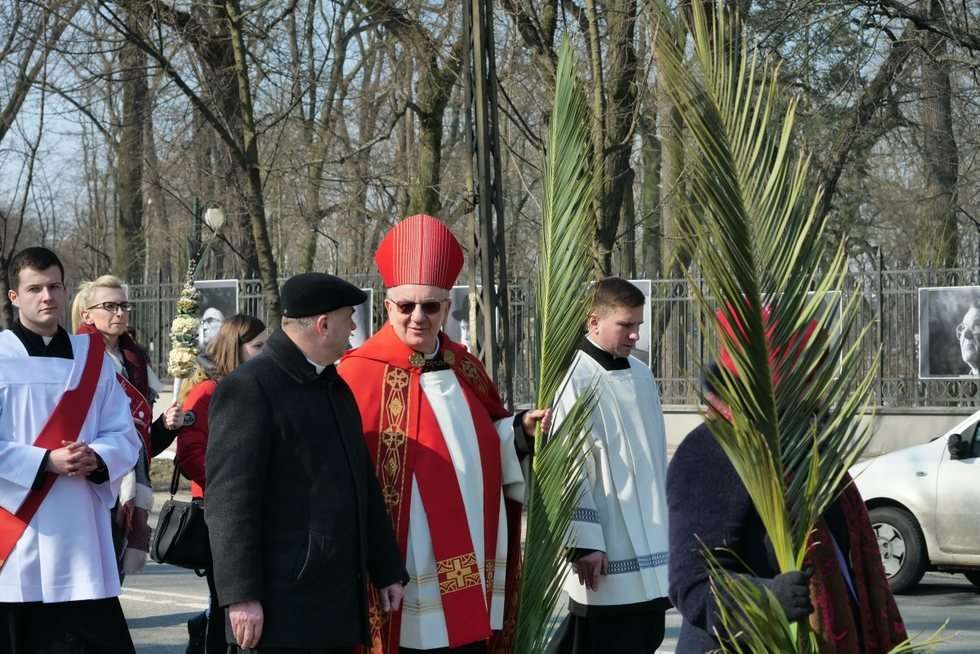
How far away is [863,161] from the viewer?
24.4 m

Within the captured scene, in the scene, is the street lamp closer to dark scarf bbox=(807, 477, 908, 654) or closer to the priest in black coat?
the priest in black coat

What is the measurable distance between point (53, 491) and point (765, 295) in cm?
311

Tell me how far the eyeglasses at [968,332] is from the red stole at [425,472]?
1369 cm

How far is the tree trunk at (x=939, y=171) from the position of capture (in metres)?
19.4

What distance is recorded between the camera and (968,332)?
17562mm

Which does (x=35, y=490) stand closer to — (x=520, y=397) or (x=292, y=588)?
(x=292, y=588)

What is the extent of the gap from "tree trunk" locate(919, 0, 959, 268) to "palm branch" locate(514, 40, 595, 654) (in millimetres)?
14337

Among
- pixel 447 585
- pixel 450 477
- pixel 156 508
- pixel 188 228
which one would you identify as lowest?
pixel 156 508

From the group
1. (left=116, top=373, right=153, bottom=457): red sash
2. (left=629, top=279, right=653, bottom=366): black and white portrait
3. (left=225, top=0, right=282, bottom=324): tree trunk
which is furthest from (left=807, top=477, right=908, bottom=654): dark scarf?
(left=629, top=279, right=653, bottom=366): black and white portrait

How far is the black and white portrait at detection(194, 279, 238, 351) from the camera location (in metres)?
20.9

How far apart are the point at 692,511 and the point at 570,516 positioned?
1.03 meters

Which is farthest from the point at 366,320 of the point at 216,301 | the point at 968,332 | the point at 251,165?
the point at 968,332

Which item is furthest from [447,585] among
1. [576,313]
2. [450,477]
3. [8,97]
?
[8,97]

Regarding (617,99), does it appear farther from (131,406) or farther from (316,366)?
(316,366)
